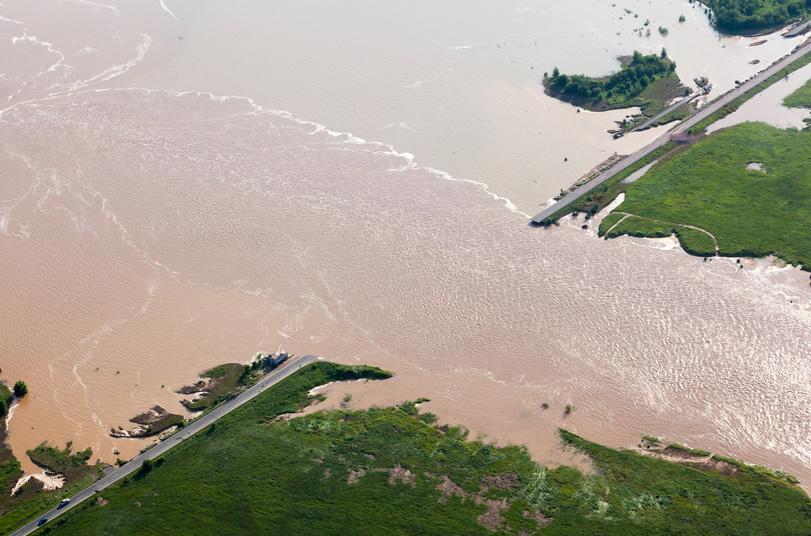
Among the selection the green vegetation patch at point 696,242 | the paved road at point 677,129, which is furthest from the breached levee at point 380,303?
the paved road at point 677,129

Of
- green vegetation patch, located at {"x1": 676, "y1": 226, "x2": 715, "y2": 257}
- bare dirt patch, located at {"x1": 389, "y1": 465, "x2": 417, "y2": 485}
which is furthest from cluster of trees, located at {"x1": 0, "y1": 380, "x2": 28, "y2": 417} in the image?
green vegetation patch, located at {"x1": 676, "y1": 226, "x2": 715, "y2": 257}

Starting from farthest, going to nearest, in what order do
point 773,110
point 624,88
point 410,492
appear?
1. point 624,88
2. point 773,110
3. point 410,492

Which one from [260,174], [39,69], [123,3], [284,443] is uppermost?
[123,3]

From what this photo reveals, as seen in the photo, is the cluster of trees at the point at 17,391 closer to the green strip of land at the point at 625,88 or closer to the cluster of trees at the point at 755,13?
the green strip of land at the point at 625,88

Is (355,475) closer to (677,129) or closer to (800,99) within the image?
(677,129)

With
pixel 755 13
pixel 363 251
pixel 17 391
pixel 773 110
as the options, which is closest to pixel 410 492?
pixel 363 251

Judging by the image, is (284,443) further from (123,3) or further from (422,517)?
(123,3)

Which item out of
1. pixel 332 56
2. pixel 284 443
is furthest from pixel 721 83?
pixel 284 443
